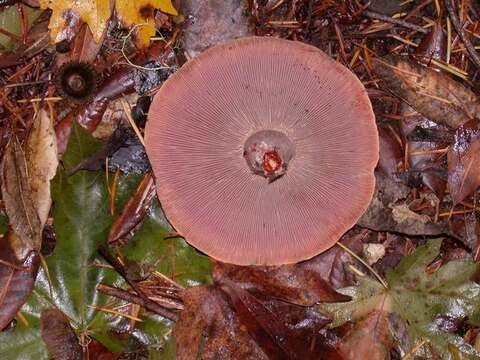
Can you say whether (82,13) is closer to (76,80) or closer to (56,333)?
(76,80)

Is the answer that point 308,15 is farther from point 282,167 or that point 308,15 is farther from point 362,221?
point 362,221

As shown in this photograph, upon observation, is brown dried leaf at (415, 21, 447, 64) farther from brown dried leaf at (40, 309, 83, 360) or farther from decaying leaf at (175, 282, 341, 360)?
brown dried leaf at (40, 309, 83, 360)

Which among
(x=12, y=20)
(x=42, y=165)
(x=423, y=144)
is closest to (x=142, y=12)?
(x=12, y=20)

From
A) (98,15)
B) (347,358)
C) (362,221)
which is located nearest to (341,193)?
(362,221)

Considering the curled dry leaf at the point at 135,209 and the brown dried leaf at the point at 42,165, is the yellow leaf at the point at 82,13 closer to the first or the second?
the brown dried leaf at the point at 42,165

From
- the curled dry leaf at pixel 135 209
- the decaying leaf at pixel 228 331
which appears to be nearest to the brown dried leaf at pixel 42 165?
the curled dry leaf at pixel 135 209
